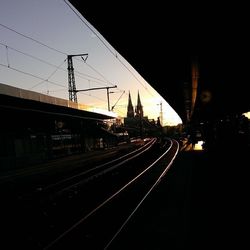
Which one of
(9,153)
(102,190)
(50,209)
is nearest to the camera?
(50,209)

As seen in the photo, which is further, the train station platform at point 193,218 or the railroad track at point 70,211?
the railroad track at point 70,211

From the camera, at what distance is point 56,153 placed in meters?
43.5

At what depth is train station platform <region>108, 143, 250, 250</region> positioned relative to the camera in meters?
8.65

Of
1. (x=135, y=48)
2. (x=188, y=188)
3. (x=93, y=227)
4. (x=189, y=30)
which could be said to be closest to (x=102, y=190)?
(x=188, y=188)

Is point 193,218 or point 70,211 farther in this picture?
point 70,211

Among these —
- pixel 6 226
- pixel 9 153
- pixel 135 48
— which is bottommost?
pixel 6 226

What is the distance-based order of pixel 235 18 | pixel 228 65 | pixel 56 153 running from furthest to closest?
pixel 56 153, pixel 228 65, pixel 235 18

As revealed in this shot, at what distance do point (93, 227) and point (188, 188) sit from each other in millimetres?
7248

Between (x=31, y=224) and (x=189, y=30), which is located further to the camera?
(x=31, y=224)

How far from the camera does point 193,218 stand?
35.9ft

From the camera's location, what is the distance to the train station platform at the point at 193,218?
8648mm

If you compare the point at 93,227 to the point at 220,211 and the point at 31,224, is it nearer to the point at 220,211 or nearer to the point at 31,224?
the point at 31,224

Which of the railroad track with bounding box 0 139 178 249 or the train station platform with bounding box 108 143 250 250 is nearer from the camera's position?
the train station platform with bounding box 108 143 250 250

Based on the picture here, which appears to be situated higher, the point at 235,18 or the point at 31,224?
the point at 235,18
